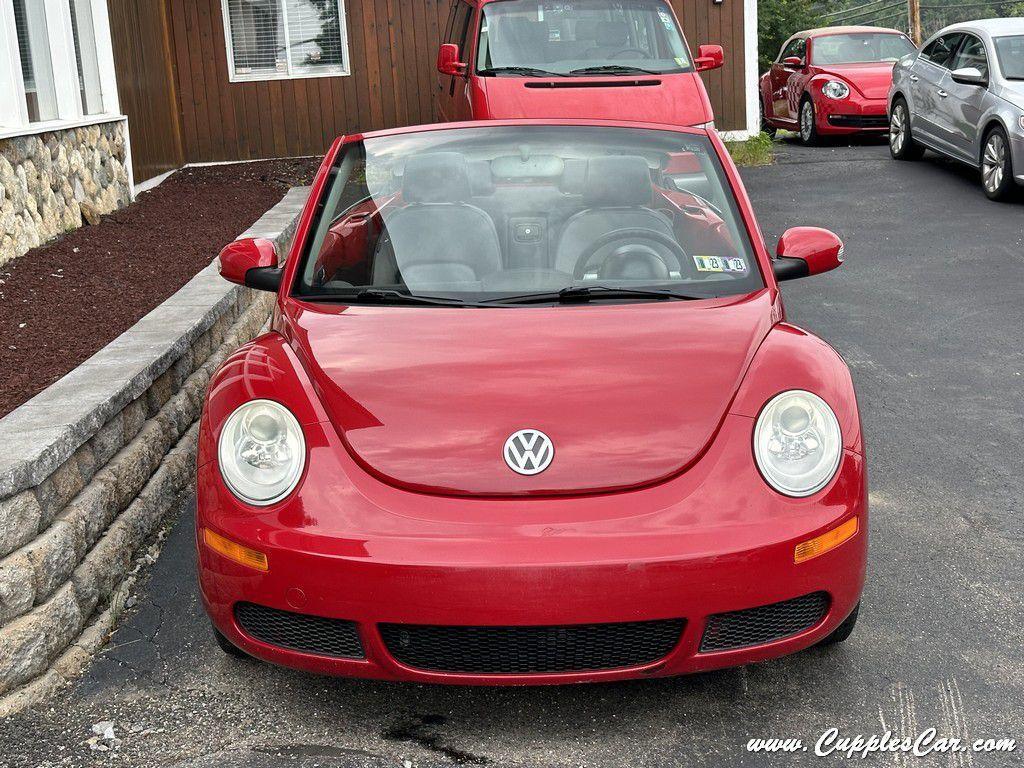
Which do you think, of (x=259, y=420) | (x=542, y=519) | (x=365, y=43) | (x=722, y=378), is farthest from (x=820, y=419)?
(x=365, y=43)

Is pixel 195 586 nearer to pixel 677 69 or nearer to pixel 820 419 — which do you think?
pixel 820 419

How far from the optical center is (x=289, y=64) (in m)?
15.8

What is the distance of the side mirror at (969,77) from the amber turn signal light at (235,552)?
33.8 feet

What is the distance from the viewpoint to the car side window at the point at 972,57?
464 inches

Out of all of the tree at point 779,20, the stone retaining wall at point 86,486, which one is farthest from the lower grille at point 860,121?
the tree at point 779,20

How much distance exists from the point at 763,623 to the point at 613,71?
22.7 ft

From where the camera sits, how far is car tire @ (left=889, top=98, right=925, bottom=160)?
13.4m

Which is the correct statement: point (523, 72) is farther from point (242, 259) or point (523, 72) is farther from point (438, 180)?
point (242, 259)

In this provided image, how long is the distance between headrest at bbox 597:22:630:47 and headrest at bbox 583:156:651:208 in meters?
5.61

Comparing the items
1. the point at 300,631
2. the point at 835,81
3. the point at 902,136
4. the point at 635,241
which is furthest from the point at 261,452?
the point at 835,81

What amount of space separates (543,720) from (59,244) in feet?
21.2

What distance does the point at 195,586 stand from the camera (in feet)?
13.4

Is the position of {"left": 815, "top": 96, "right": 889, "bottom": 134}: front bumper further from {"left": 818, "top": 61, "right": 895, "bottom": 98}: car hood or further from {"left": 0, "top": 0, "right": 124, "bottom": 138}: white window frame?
{"left": 0, "top": 0, "right": 124, "bottom": 138}: white window frame

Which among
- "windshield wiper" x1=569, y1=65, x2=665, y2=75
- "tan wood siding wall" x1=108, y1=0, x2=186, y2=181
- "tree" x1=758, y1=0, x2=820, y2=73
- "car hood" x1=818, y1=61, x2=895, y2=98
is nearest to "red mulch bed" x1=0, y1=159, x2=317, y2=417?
"tan wood siding wall" x1=108, y1=0, x2=186, y2=181
